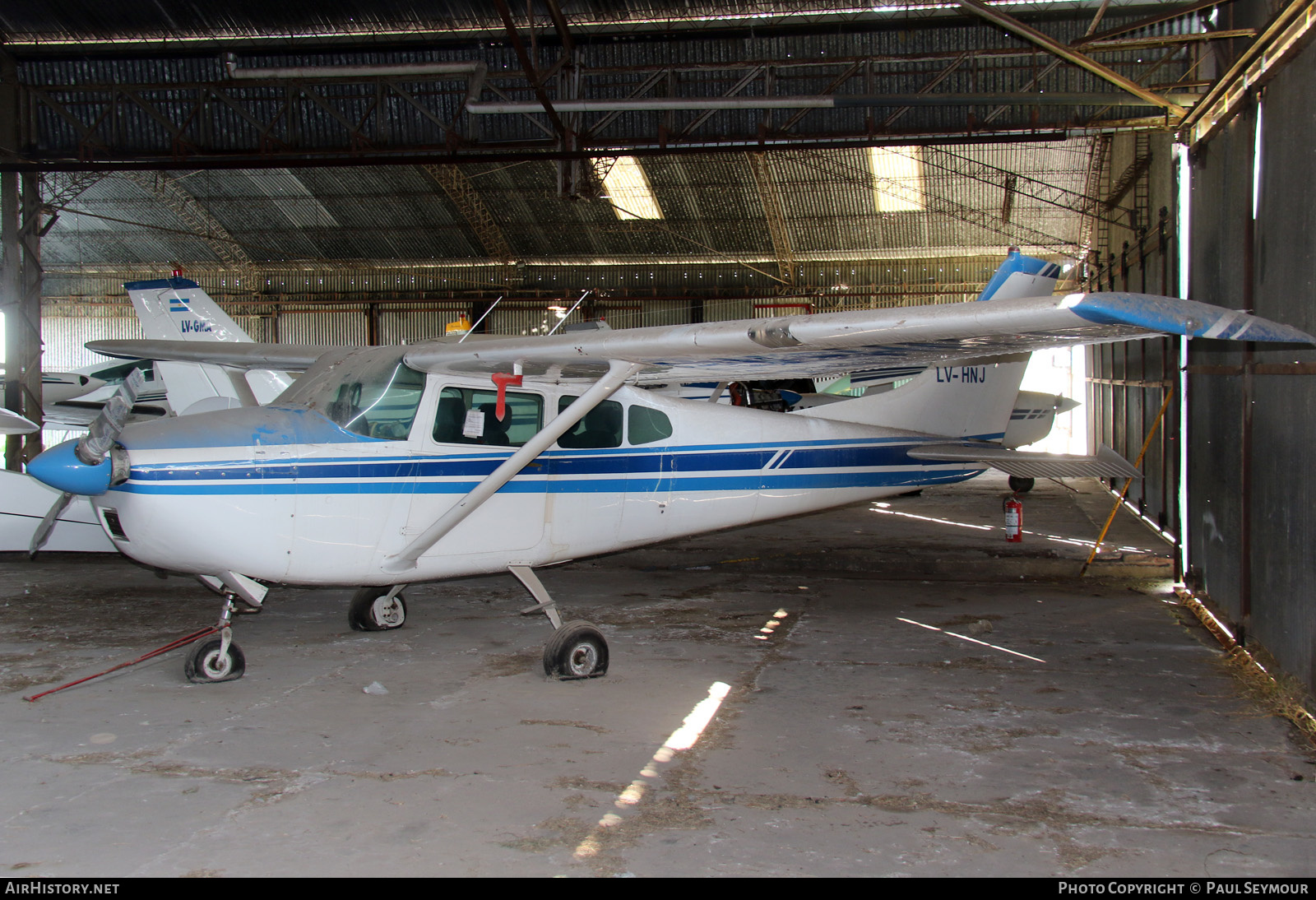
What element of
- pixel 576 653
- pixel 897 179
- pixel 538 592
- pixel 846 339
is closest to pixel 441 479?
pixel 538 592

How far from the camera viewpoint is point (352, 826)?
3.82 meters

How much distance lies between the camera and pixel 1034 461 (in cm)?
818

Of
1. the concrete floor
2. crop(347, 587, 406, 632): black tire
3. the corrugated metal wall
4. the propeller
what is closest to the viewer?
the concrete floor

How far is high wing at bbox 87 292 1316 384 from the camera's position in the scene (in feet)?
13.0

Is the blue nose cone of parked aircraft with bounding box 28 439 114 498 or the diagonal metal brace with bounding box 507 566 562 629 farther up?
the blue nose cone of parked aircraft with bounding box 28 439 114 498

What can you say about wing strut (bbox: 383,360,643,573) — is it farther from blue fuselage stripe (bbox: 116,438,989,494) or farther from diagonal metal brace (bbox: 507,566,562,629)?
diagonal metal brace (bbox: 507,566,562,629)

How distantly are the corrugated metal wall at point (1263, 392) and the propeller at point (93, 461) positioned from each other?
6334 mm

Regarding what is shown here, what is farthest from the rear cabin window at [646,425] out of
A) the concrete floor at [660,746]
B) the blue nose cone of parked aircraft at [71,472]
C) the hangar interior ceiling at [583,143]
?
the hangar interior ceiling at [583,143]

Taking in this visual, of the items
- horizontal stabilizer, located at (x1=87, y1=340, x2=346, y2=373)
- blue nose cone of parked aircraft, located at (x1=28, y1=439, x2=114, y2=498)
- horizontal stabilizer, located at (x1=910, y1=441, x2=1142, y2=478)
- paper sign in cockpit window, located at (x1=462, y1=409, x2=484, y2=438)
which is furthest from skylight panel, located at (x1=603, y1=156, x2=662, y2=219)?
blue nose cone of parked aircraft, located at (x1=28, y1=439, x2=114, y2=498)

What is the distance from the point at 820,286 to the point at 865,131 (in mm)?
13535

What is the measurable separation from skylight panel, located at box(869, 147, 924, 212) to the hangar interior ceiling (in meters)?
0.08

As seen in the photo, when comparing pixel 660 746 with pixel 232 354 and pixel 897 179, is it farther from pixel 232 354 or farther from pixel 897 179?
pixel 897 179

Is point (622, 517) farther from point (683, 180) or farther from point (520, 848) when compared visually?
point (683, 180)

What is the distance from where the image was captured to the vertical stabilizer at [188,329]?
1216 cm
